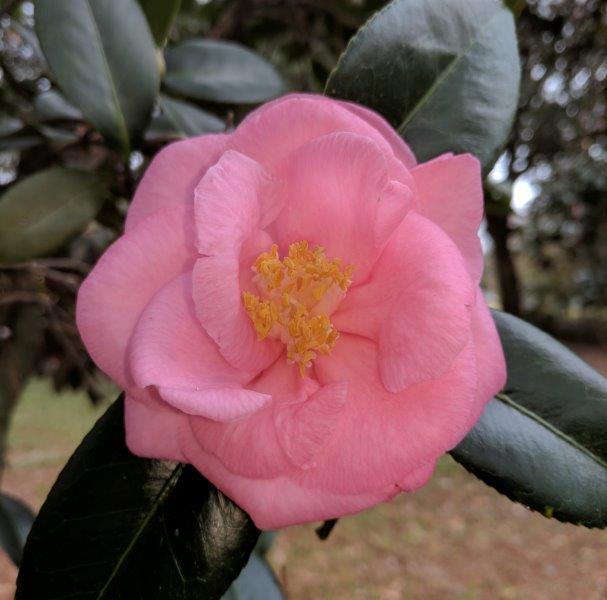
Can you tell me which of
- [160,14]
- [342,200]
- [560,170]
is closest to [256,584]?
[342,200]

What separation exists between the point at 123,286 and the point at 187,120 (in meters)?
0.47

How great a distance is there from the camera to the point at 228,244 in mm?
467

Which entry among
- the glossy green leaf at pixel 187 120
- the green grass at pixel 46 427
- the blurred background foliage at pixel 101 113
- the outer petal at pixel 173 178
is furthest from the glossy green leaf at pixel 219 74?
the green grass at pixel 46 427

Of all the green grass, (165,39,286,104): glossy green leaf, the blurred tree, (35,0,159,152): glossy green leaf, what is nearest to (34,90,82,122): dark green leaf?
(165,39,286,104): glossy green leaf

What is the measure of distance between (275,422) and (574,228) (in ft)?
20.8

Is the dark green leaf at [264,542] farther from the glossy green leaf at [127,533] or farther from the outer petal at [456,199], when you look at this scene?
the outer petal at [456,199]

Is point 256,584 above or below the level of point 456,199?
below

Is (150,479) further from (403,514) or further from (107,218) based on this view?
(403,514)

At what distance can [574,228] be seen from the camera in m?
6.23

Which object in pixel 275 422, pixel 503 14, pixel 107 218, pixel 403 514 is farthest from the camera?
pixel 403 514

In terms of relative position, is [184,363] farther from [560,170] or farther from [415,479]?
[560,170]

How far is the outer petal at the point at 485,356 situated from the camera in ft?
1.63

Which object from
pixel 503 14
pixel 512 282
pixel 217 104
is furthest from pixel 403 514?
pixel 503 14

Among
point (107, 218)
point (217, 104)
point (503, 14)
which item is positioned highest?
point (503, 14)
